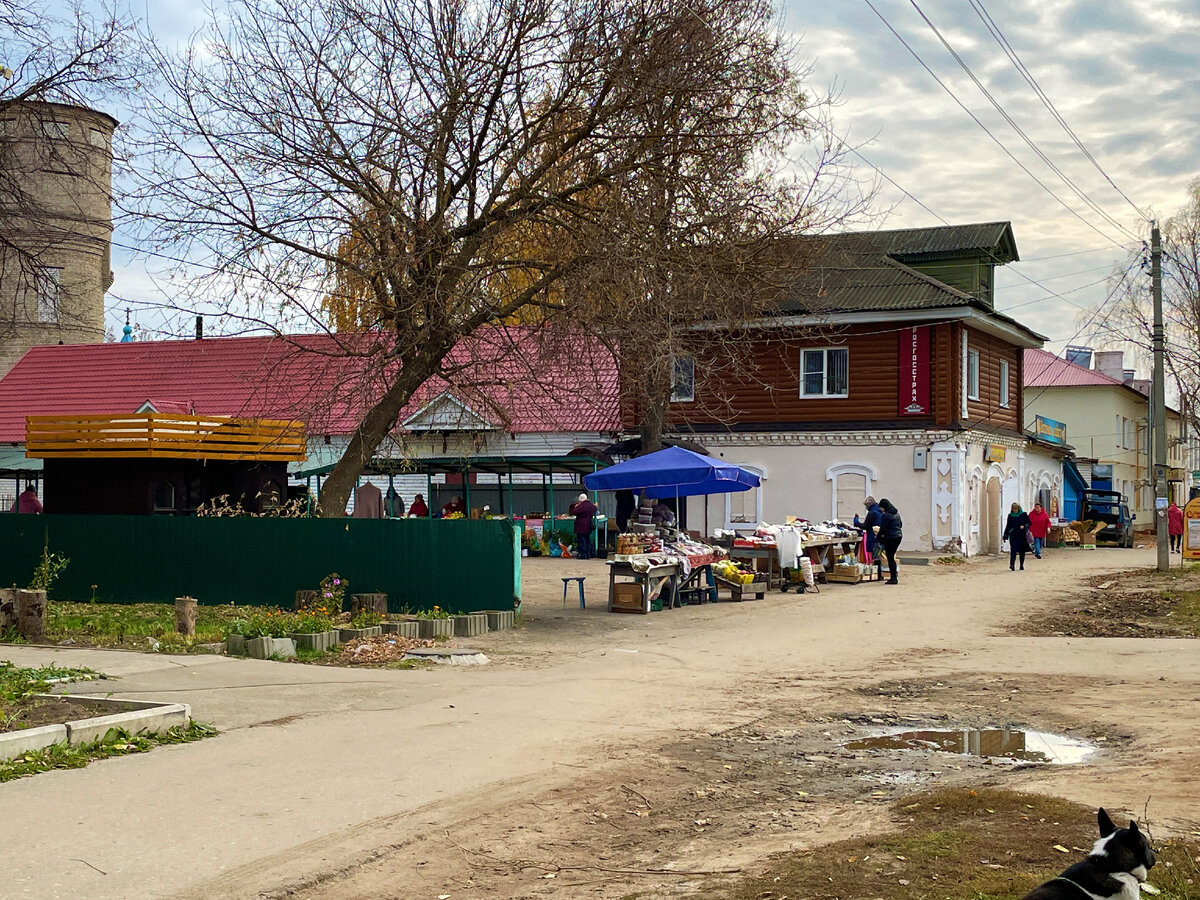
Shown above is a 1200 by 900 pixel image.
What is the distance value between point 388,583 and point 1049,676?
32.3 feet

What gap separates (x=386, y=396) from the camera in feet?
68.3

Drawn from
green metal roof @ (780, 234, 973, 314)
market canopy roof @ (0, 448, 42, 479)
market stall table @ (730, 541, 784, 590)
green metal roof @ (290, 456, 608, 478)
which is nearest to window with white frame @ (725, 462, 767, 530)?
green metal roof @ (290, 456, 608, 478)

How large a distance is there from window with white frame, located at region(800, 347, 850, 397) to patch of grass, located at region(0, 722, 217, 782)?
98.9ft

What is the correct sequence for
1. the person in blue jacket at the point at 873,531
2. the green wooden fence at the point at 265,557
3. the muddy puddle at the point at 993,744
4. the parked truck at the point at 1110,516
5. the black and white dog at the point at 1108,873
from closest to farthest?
the black and white dog at the point at 1108,873 < the muddy puddle at the point at 993,744 < the green wooden fence at the point at 265,557 < the person in blue jacket at the point at 873,531 < the parked truck at the point at 1110,516

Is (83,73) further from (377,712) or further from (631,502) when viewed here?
(631,502)

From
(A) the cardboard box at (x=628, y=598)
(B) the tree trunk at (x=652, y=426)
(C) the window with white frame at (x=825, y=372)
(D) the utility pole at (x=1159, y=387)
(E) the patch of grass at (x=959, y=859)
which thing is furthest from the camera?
(C) the window with white frame at (x=825, y=372)

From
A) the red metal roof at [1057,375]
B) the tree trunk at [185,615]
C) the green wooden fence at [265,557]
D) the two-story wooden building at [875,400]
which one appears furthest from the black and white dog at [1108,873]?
the red metal roof at [1057,375]

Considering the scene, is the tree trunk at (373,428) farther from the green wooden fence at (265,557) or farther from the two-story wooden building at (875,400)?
the two-story wooden building at (875,400)

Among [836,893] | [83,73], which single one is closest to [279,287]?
[83,73]

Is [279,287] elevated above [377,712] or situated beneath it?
elevated above

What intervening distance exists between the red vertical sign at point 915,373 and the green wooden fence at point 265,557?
20.8 m

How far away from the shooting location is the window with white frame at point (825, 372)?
126 feet

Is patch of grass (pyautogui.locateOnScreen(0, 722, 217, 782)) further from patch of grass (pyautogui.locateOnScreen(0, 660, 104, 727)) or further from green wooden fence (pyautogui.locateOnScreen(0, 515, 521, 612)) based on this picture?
green wooden fence (pyautogui.locateOnScreen(0, 515, 521, 612))

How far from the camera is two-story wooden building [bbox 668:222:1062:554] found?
121 feet
